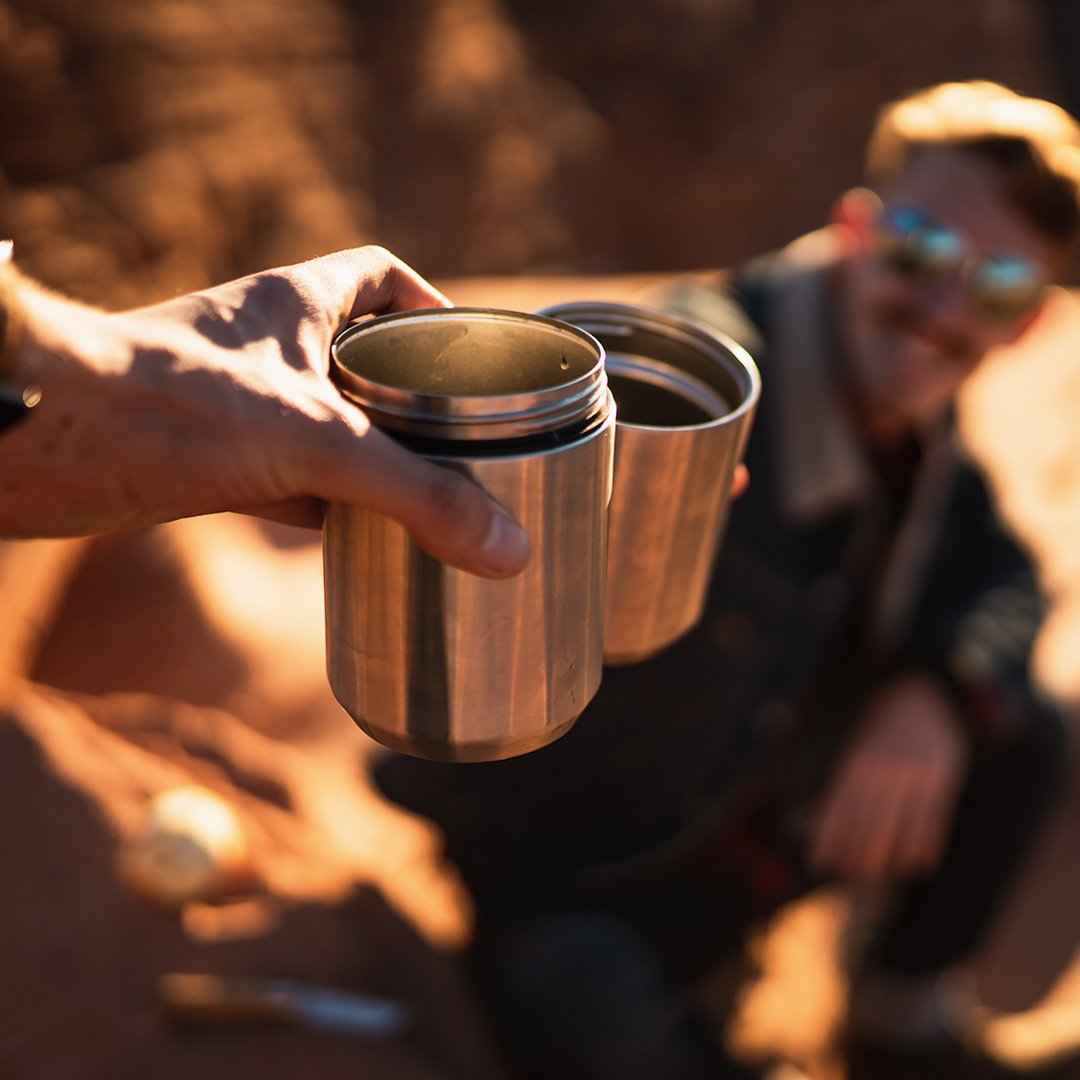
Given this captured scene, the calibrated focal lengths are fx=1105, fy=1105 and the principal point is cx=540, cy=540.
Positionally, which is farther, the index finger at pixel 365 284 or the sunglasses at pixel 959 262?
the sunglasses at pixel 959 262

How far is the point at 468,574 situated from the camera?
72 cm

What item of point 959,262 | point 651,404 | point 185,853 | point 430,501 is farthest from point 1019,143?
point 185,853

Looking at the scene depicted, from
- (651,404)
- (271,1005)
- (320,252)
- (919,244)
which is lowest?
(320,252)

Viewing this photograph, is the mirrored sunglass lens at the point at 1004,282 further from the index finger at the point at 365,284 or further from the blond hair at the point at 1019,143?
the index finger at the point at 365,284

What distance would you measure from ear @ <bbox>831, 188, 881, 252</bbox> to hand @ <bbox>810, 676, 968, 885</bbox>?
0.96 metres

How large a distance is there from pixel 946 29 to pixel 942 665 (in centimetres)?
1006

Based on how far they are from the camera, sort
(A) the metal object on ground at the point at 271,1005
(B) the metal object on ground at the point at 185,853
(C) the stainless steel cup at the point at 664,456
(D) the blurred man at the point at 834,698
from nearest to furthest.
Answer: (C) the stainless steel cup at the point at 664,456
(A) the metal object on ground at the point at 271,1005
(B) the metal object on ground at the point at 185,853
(D) the blurred man at the point at 834,698

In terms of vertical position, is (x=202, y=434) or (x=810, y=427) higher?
(x=202, y=434)

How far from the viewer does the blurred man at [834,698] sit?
2.09 metres

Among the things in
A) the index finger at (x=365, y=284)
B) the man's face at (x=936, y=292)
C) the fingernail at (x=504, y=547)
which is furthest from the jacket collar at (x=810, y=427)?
the fingernail at (x=504, y=547)

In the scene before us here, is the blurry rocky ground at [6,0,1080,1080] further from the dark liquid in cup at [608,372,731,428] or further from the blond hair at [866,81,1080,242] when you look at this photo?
the blond hair at [866,81,1080,242]

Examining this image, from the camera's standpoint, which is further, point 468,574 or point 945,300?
point 945,300

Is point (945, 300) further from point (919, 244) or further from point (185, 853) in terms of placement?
point (185, 853)

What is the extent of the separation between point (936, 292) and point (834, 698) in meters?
0.90
